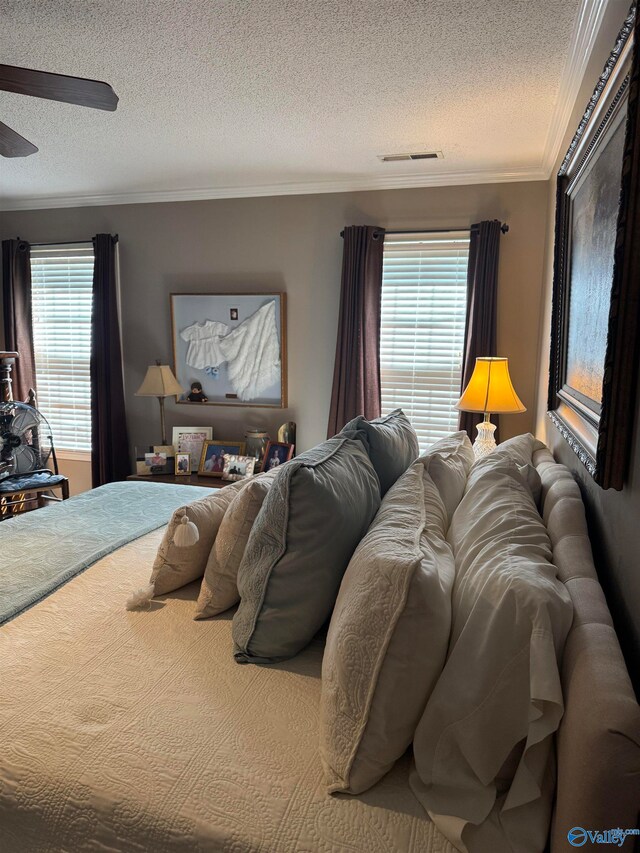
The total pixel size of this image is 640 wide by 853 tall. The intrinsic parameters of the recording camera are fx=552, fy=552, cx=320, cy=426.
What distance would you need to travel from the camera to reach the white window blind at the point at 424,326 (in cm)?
365

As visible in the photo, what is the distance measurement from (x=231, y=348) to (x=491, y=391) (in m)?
2.02

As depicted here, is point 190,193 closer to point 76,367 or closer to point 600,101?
point 76,367

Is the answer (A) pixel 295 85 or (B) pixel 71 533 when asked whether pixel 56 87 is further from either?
(B) pixel 71 533

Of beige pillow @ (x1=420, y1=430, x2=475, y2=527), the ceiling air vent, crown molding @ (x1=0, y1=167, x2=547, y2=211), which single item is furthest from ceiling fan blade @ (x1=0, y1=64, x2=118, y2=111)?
crown molding @ (x1=0, y1=167, x2=547, y2=211)

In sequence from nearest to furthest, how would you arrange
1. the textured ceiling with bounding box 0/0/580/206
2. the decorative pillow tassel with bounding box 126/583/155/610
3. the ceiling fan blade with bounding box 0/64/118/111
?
the decorative pillow tassel with bounding box 126/583/155/610
the ceiling fan blade with bounding box 0/64/118/111
the textured ceiling with bounding box 0/0/580/206

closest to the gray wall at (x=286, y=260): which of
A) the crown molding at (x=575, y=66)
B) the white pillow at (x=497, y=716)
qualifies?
the crown molding at (x=575, y=66)

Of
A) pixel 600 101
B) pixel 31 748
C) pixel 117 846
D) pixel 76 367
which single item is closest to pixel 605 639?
pixel 117 846

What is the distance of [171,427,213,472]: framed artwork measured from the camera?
4.20 meters

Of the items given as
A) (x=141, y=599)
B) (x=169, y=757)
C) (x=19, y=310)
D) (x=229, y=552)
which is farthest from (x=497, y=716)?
(x=19, y=310)

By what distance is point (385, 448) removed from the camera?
1864mm

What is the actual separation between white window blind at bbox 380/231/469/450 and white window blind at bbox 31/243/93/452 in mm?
2465

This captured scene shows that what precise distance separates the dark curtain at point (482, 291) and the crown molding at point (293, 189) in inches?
11.9

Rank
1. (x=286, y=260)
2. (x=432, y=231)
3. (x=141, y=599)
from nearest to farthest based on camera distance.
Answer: (x=141, y=599), (x=432, y=231), (x=286, y=260)

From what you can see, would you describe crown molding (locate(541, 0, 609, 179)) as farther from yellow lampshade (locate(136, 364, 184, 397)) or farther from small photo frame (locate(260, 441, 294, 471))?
yellow lampshade (locate(136, 364, 184, 397))
